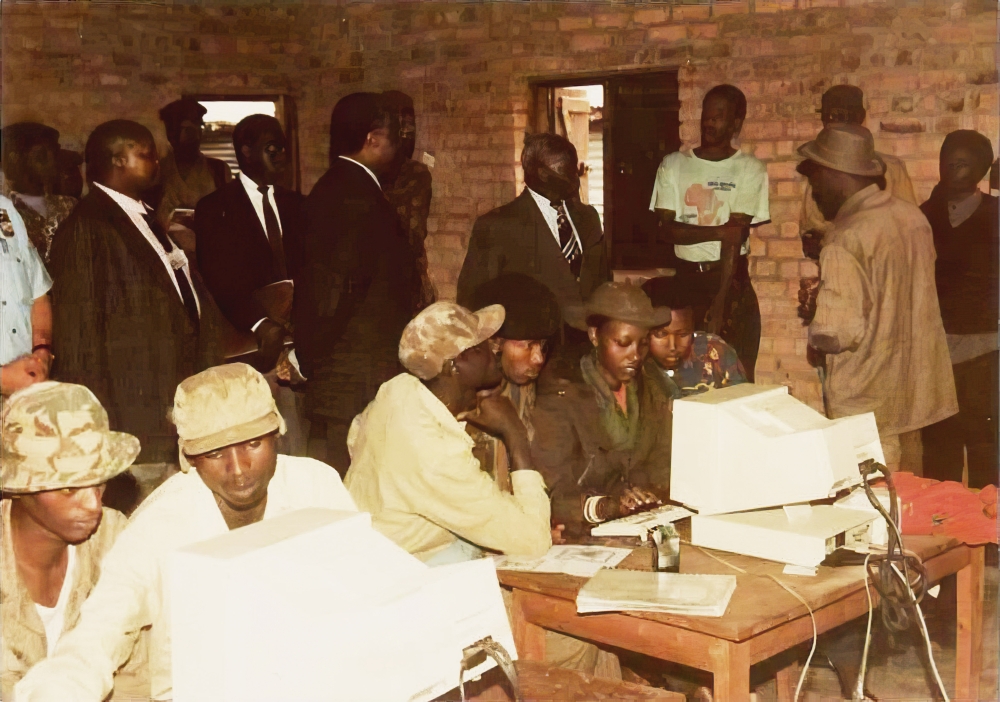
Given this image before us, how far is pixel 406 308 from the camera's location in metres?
3.62

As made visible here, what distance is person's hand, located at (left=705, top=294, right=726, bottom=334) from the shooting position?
12.5 feet

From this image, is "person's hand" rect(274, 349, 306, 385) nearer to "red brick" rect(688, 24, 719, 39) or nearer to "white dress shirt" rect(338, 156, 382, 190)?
"white dress shirt" rect(338, 156, 382, 190)

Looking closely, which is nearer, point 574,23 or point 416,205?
point 574,23

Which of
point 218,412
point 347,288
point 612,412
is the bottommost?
point 612,412

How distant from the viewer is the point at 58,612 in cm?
270

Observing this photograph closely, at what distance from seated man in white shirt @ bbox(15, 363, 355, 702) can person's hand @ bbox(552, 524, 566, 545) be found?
695 mm

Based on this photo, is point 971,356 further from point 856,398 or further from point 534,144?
point 534,144

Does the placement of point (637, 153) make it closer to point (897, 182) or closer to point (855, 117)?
point (855, 117)

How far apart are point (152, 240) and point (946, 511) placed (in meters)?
2.54

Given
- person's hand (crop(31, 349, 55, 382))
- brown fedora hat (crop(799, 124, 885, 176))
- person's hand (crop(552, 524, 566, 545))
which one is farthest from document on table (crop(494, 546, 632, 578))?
brown fedora hat (crop(799, 124, 885, 176))

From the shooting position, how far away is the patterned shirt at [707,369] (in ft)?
12.5

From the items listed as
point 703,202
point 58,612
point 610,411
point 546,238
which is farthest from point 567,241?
point 58,612

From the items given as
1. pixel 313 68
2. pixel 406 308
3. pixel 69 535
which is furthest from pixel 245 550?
pixel 313 68

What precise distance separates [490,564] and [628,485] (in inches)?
65.1
